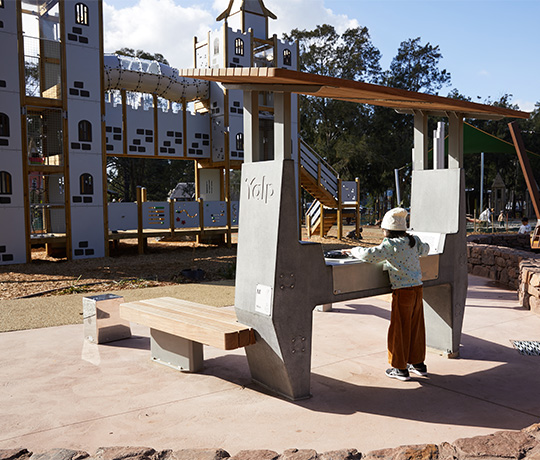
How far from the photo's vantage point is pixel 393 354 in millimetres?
5023

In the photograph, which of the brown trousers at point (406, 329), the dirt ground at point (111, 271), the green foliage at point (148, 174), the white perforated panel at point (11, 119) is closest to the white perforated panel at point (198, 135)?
the dirt ground at point (111, 271)

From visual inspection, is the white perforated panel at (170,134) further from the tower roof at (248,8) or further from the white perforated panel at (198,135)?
the tower roof at (248,8)

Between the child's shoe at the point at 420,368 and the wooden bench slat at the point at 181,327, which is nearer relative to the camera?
the wooden bench slat at the point at 181,327

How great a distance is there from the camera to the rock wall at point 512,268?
26.4 feet

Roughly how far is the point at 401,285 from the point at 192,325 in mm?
1944

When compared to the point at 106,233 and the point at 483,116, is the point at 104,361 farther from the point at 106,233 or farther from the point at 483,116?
the point at 106,233

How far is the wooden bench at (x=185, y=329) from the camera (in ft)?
14.8

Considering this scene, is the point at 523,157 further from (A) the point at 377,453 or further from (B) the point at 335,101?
(B) the point at 335,101

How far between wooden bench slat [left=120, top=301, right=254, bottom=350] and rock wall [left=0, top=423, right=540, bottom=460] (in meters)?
1.16

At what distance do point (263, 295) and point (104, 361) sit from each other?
2296 mm

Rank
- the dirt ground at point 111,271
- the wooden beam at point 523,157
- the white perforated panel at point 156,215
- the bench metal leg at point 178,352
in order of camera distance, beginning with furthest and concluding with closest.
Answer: the white perforated panel at point 156,215 → the wooden beam at point 523,157 → the dirt ground at point 111,271 → the bench metal leg at point 178,352

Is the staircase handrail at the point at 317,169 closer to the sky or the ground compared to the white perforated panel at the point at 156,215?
closer to the sky

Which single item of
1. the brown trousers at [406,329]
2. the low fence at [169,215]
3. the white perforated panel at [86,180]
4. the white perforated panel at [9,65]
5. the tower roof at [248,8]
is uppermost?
the tower roof at [248,8]

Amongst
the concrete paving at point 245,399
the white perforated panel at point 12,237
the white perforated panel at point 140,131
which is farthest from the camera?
the white perforated panel at point 140,131
